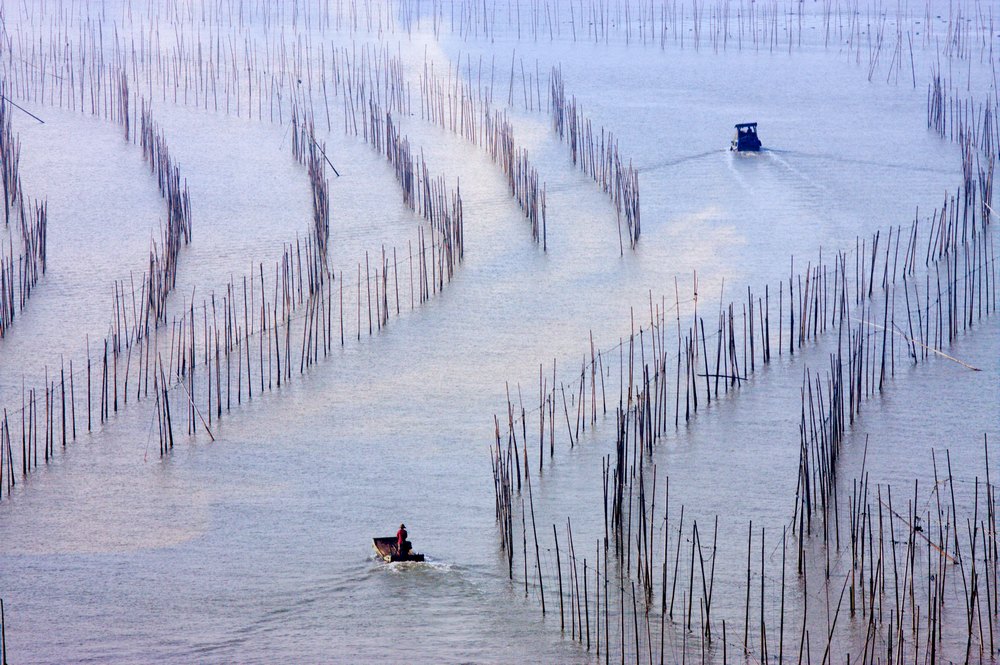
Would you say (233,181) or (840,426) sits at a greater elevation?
(233,181)

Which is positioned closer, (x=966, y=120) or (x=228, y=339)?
(x=228, y=339)

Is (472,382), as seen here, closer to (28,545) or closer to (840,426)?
(840,426)

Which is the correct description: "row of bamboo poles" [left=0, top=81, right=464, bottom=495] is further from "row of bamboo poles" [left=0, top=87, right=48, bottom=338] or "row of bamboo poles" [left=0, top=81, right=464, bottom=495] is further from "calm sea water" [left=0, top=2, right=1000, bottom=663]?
"row of bamboo poles" [left=0, top=87, right=48, bottom=338]

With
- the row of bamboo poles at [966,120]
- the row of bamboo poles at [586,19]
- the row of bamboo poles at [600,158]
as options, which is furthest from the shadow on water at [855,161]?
the row of bamboo poles at [586,19]

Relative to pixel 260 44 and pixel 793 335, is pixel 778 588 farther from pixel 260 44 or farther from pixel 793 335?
pixel 260 44

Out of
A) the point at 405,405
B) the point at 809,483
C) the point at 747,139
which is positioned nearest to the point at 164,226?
the point at 405,405

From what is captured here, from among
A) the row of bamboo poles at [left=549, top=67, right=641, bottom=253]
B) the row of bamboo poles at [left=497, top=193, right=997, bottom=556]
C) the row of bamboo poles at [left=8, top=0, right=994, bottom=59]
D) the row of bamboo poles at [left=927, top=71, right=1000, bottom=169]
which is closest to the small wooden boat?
the row of bamboo poles at [left=497, top=193, right=997, bottom=556]

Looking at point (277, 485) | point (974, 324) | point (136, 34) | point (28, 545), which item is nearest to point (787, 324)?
point (974, 324)
